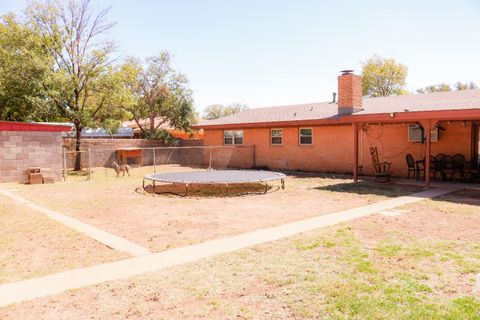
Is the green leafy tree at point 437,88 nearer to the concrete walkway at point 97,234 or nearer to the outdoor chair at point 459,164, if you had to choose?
the outdoor chair at point 459,164

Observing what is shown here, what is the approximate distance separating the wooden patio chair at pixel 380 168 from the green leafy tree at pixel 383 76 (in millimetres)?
34488

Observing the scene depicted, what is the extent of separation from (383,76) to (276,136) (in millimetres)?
32736

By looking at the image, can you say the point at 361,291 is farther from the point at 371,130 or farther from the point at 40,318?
the point at 371,130

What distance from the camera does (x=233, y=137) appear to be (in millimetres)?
23719

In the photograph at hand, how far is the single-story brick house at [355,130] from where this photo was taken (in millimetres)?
13914

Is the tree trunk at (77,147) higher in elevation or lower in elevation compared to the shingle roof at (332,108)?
lower

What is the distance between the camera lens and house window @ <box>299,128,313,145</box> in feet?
64.3

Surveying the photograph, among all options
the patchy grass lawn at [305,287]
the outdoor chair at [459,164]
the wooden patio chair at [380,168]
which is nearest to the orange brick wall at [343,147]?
the outdoor chair at [459,164]

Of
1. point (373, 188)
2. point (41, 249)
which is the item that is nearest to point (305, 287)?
point (41, 249)

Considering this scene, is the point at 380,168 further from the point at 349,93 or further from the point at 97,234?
the point at 97,234

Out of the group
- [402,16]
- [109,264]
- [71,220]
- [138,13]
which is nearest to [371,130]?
[402,16]

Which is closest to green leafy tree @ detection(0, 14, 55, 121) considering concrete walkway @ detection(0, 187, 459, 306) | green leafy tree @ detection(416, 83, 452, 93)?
concrete walkway @ detection(0, 187, 459, 306)

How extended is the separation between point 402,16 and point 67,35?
17.3m

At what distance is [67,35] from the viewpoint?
21109mm
